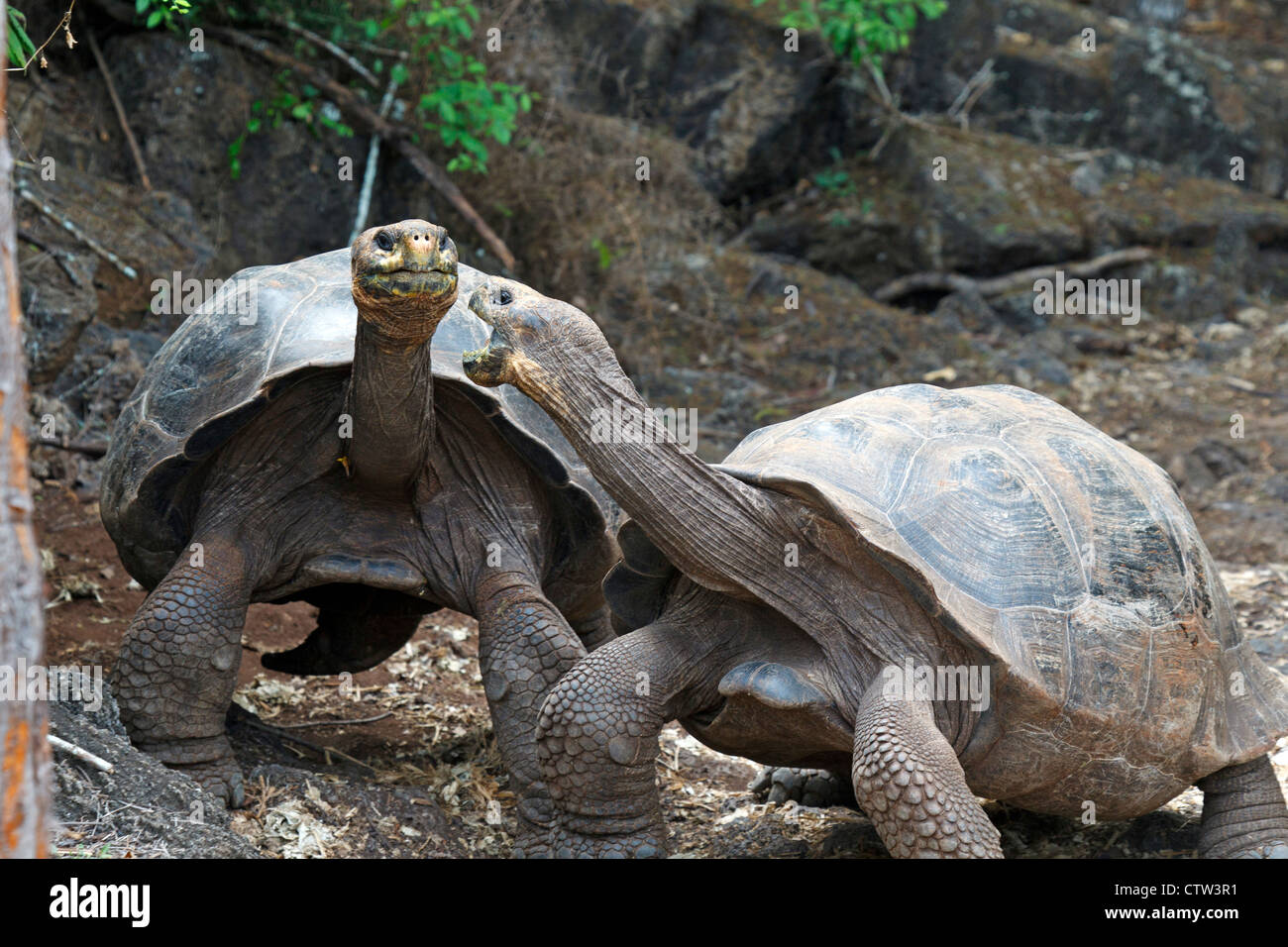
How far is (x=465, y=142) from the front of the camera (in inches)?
297

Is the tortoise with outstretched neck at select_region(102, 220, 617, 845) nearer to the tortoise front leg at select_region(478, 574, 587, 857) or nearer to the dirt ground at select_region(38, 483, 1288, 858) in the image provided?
the tortoise front leg at select_region(478, 574, 587, 857)

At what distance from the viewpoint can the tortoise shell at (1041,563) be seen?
3248mm

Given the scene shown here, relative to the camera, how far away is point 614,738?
3.37 metres

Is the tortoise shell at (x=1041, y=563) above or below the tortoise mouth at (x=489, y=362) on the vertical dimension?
below

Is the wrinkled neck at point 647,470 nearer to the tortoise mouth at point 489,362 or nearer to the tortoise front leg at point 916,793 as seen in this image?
the tortoise mouth at point 489,362

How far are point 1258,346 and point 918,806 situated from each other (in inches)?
342

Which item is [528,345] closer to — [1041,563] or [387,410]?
[387,410]

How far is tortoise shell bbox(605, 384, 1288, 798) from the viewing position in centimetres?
325

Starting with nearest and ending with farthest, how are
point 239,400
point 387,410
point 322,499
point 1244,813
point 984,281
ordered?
point 1244,813, point 387,410, point 239,400, point 322,499, point 984,281

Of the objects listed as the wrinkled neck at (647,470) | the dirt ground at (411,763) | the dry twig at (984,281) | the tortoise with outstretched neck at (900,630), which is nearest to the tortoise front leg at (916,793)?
the tortoise with outstretched neck at (900,630)

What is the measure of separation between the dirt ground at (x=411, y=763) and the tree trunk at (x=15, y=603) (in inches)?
47.2

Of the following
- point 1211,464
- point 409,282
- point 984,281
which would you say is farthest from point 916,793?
point 984,281

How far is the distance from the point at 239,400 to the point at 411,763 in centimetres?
144

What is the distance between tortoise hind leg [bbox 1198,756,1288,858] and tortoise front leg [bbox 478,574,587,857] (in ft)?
6.13
